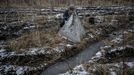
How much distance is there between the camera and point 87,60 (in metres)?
7.60

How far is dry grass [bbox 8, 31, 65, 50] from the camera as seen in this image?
8.91 metres

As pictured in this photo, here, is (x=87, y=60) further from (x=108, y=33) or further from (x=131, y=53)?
(x=108, y=33)

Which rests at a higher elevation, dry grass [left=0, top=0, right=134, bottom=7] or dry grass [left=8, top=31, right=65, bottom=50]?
dry grass [left=0, top=0, right=134, bottom=7]

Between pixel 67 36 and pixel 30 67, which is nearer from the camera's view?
pixel 30 67

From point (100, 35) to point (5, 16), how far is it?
34.0ft

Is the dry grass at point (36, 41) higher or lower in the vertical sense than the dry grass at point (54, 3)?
lower

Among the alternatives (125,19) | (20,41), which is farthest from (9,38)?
(125,19)

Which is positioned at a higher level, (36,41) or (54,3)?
(54,3)

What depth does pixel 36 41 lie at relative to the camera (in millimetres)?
9422

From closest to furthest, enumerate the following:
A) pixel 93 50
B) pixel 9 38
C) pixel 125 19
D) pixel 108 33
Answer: pixel 93 50 → pixel 9 38 → pixel 108 33 → pixel 125 19

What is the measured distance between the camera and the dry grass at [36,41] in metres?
8.91

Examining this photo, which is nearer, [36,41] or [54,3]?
[36,41]

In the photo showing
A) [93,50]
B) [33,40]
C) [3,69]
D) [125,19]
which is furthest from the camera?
[125,19]

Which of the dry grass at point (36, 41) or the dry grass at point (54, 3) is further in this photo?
the dry grass at point (54, 3)
